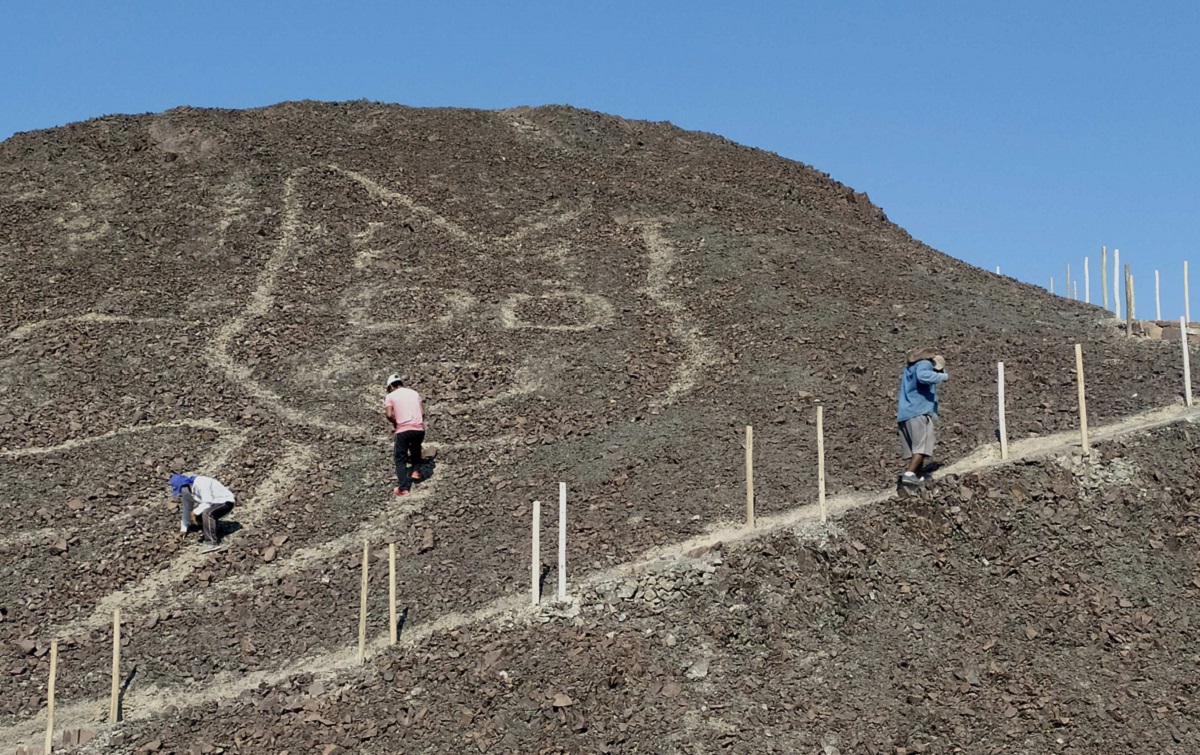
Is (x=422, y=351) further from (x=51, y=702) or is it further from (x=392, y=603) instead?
(x=51, y=702)

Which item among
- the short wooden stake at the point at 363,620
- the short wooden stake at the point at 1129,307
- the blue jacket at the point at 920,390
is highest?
the short wooden stake at the point at 1129,307

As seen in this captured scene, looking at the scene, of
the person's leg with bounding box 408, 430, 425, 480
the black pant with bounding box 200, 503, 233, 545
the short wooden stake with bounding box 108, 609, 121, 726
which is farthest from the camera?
the person's leg with bounding box 408, 430, 425, 480

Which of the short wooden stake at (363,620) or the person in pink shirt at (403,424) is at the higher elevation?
the person in pink shirt at (403,424)

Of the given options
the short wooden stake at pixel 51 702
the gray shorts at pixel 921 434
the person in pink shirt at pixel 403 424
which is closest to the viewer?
the short wooden stake at pixel 51 702

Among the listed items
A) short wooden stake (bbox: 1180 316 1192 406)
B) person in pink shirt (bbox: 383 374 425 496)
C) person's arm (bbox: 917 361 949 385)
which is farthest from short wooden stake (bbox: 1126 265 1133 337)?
person in pink shirt (bbox: 383 374 425 496)

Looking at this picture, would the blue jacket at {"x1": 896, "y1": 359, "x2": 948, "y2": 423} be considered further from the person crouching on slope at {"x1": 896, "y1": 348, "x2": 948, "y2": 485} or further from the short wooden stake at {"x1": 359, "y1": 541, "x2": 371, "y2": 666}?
the short wooden stake at {"x1": 359, "y1": 541, "x2": 371, "y2": 666}

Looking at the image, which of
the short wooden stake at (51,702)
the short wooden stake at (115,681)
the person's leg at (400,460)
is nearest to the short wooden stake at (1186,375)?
the person's leg at (400,460)

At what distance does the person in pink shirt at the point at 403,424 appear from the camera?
67.8 feet

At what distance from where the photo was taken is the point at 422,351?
1038 inches

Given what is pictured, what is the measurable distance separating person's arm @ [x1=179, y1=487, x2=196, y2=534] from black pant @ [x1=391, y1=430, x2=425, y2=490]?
9.44 feet

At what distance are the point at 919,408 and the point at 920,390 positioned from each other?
0.83 ft

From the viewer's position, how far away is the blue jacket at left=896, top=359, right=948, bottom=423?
18.0 metres

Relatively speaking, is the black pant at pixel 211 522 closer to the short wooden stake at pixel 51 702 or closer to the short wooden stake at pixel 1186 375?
the short wooden stake at pixel 51 702

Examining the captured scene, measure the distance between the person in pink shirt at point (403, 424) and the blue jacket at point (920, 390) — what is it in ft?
22.5
